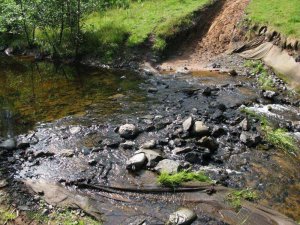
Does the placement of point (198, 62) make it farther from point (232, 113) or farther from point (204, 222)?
point (204, 222)

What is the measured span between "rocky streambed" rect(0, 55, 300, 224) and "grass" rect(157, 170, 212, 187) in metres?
0.18

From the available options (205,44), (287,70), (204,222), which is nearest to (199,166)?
(204,222)

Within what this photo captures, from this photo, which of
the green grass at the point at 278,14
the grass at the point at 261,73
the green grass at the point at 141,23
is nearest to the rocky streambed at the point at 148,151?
the grass at the point at 261,73

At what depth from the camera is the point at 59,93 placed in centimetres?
1770

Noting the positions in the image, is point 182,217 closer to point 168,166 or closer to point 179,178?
point 179,178

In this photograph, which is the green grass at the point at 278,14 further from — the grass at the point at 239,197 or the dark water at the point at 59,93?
the grass at the point at 239,197

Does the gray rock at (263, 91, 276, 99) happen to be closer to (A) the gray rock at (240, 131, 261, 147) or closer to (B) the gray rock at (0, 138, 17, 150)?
(A) the gray rock at (240, 131, 261, 147)

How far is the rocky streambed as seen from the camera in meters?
9.21

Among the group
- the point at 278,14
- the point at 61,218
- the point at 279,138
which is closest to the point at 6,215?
the point at 61,218

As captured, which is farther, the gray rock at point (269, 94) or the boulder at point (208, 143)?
the gray rock at point (269, 94)

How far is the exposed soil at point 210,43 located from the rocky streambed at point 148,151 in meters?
3.82

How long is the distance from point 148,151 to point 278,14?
14.7m

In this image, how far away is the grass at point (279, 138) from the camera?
12.2m

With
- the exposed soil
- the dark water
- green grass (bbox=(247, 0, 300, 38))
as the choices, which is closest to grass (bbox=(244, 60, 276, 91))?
green grass (bbox=(247, 0, 300, 38))
